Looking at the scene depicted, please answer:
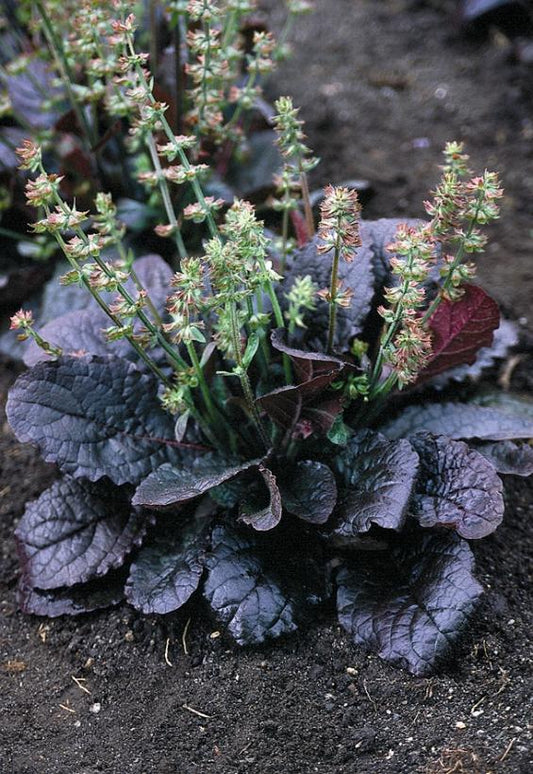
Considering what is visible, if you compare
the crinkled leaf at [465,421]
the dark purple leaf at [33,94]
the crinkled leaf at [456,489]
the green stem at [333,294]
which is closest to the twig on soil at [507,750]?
the crinkled leaf at [456,489]

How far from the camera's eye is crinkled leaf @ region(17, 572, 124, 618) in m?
2.16

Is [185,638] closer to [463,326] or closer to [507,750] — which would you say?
[507,750]

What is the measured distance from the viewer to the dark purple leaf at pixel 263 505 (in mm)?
1876

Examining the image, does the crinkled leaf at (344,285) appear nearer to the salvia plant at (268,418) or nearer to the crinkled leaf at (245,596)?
the salvia plant at (268,418)

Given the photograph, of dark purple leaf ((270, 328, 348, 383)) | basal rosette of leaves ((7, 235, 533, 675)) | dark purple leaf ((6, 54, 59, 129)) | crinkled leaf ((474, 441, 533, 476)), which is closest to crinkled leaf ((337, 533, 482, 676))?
basal rosette of leaves ((7, 235, 533, 675))

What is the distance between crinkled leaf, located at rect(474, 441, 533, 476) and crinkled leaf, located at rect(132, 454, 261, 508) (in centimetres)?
62

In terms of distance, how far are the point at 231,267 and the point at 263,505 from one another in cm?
64

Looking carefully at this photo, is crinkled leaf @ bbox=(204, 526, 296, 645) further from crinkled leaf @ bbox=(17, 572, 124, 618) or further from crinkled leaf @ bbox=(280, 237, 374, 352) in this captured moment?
crinkled leaf @ bbox=(280, 237, 374, 352)

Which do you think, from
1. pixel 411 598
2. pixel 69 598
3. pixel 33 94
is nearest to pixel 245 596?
pixel 411 598

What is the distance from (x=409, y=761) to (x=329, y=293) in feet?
3.41

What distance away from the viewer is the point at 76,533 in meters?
2.22

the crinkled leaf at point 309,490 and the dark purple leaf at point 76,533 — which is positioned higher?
the crinkled leaf at point 309,490

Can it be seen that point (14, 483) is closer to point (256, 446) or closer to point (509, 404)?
point (256, 446)

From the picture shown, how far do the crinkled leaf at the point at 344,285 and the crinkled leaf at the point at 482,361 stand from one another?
12.3 inches
